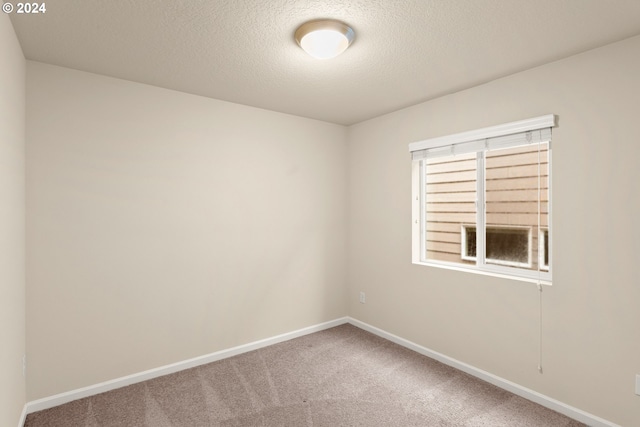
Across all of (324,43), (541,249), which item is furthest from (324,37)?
(541,249)

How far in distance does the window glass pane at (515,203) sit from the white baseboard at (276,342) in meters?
0.96

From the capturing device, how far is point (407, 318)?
138 inches

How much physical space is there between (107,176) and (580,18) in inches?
132

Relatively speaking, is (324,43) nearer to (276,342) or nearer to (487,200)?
(487,200)

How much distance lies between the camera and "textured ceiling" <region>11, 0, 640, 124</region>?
179 centimetres

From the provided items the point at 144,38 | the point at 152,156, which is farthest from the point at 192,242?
the point at 144,38

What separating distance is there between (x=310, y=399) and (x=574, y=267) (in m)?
2.15

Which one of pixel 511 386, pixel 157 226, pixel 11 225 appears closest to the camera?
pixel 11 225

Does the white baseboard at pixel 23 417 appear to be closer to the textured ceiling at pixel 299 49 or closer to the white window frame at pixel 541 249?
the textured ceiling at pixel 299 49

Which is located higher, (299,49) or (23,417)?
(299,49)

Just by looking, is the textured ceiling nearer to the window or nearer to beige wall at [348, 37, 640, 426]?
beige wall at [348, 37, 640, 426]

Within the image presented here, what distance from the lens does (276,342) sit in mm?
3598

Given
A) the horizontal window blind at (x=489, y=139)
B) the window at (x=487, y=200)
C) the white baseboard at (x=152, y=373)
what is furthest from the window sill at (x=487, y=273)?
the white baseboard at (x=152, y=373)

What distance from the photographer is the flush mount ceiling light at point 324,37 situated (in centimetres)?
192
